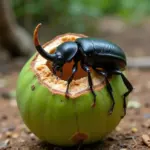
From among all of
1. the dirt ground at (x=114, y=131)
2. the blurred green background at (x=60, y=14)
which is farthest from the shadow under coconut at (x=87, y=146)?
the blurred green background at (x=60, y=14)

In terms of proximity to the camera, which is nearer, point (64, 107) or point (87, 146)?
point (64, 107)

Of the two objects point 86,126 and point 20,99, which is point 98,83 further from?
point 20,99

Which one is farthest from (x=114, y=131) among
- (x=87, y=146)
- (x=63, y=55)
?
(x=63, y=55)

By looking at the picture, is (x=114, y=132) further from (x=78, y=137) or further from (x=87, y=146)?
(x=78, y=137)

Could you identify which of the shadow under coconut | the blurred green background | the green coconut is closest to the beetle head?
the green coconut

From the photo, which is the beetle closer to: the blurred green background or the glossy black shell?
the glossy black shell
